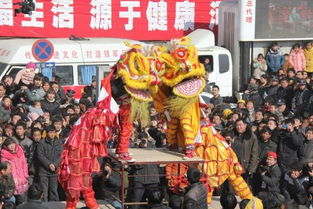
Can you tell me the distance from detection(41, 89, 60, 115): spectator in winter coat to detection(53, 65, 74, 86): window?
3.28m

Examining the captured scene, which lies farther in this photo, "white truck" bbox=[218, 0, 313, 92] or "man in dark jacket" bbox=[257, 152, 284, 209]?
"white truck" bbox=[218, 0, 313, 92]

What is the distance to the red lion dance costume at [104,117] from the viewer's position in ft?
36.3

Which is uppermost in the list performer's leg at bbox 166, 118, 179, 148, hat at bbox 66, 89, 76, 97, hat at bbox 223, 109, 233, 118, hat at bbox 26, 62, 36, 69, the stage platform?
hat at bbox 26, 62, 36, 69

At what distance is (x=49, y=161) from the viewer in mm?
13383

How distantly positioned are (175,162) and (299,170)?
304 centimetres

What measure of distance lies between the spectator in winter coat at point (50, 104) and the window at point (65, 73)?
3.28 m

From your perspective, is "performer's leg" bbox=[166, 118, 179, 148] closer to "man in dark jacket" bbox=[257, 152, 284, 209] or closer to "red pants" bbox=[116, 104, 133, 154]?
"red pants" bbox=[116, 104, 133, 154]

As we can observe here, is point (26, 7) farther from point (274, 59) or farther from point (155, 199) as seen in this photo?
point (155, 199)

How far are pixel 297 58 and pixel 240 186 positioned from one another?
960cm

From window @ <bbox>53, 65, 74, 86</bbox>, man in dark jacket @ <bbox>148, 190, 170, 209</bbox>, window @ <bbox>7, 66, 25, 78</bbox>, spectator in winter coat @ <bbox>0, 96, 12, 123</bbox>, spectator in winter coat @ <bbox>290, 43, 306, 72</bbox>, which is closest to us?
man in dark jacket @ <bbox>148, 190, 170, 209</bbox>

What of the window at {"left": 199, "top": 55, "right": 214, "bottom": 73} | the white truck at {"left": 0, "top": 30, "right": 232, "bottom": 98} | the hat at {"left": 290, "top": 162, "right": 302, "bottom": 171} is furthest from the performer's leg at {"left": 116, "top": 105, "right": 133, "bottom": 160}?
the window at {"left": 199, "top": 55, "right": 214, "bottom": 73}

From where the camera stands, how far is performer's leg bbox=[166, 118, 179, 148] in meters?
11.9

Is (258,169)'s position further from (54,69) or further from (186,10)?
(186,10)

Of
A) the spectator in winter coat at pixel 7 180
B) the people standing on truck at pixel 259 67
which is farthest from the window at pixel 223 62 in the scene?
the spectator in winter coat at pixel 7 180
